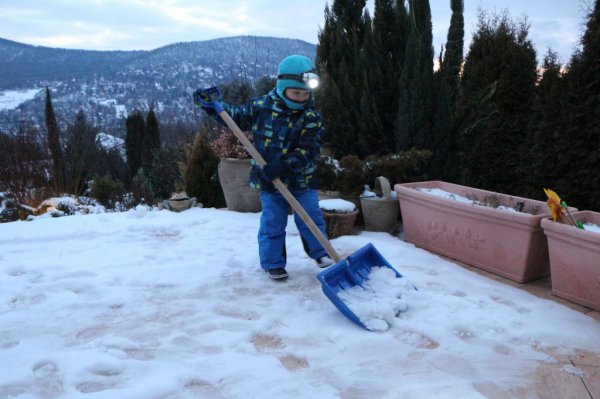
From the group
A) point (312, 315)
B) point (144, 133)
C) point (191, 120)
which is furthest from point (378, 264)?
point (191, 120)

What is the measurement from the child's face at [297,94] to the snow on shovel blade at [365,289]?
1006 mm

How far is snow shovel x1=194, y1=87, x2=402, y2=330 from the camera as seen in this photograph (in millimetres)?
2362

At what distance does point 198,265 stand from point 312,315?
1.06m

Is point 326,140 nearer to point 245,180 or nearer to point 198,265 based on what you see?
point 245,180

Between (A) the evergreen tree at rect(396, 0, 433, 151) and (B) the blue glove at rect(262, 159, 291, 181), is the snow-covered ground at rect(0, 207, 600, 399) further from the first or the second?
(A) the evergreen tree at rect(396, 0, 433, 151)

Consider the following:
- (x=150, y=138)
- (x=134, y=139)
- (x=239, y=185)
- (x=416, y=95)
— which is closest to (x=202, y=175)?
(x=239, y=185)

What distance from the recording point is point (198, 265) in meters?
3.09

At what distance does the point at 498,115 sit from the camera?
4.23m

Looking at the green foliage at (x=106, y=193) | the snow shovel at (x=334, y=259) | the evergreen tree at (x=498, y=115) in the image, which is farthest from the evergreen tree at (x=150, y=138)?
the snow shovel at (x=334, y=259)

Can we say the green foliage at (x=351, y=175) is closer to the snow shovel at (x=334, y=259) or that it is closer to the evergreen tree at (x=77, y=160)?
the snow shovel at (x=334, y=259)

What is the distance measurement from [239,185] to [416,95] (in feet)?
6.40

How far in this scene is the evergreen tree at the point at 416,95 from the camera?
4.23 metres

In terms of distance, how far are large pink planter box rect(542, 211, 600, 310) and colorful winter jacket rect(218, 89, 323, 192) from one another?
1456 mm

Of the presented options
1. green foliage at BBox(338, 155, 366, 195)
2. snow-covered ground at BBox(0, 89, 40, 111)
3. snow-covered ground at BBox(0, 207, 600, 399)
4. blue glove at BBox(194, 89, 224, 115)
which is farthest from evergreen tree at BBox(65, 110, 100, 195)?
snow-covered ground at BBox(0, 89, 40, 111)
